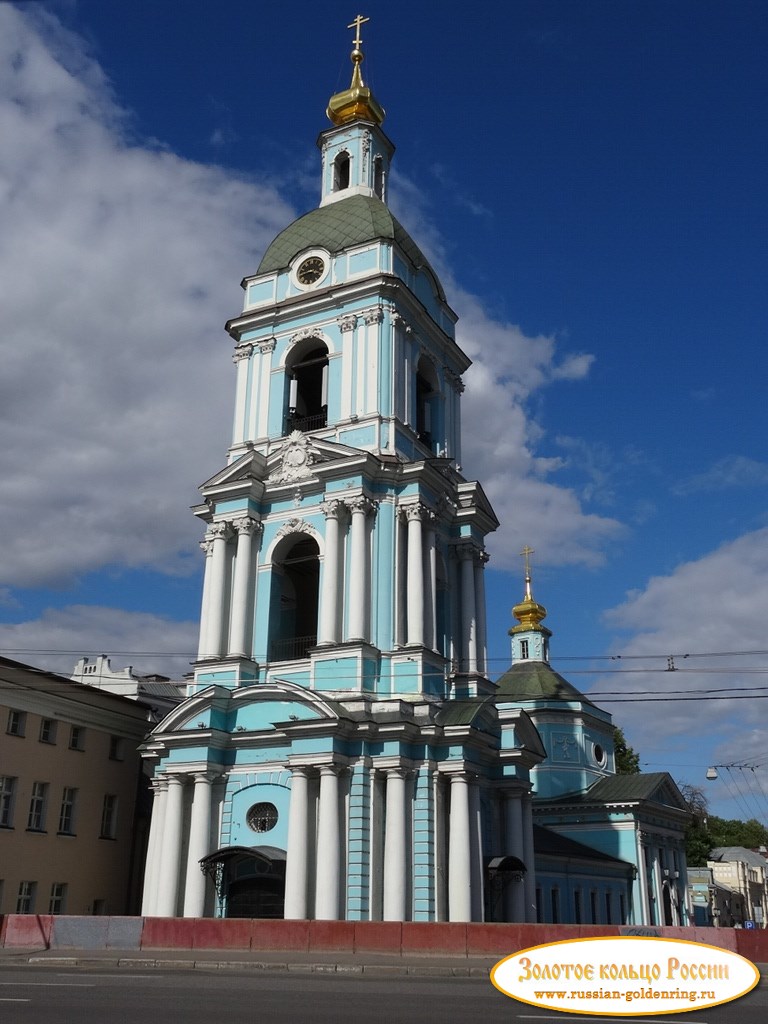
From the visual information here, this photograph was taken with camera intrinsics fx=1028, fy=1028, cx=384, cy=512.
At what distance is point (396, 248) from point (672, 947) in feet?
90.7

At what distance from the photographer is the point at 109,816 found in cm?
3506

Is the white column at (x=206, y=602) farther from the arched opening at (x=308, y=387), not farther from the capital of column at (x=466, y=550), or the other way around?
the capital of column at (x=466, y=550)

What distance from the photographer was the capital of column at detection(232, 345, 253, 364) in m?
36.3

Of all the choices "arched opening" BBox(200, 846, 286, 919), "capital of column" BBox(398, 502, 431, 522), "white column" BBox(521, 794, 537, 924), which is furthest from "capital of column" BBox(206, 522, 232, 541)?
"white column" BBox(521, 794, 537, 924)

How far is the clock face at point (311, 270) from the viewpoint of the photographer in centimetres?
3603

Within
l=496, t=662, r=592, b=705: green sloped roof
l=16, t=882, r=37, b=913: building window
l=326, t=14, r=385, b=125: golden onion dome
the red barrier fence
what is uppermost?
l=326, t=14, r=385, b=125: golden onion dome

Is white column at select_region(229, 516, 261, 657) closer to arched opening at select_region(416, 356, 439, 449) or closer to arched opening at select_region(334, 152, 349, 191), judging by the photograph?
arched opening at select_region(416, 356, 439, 449)

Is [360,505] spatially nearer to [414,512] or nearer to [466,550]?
[414,512]

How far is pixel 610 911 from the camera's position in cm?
4662

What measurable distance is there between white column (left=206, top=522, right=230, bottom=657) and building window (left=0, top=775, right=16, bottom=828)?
7.11 m

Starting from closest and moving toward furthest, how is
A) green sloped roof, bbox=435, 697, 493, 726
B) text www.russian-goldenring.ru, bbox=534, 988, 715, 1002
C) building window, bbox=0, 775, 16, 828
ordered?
1. text www.russian-goldenring.ru, bbox=534, 988, 715, 1002
2. green sloped roof, bbox=435, 697, 493, 726
3. building window, bbox=0, 775, 16, 828

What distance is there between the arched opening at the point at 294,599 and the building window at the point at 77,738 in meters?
7.46

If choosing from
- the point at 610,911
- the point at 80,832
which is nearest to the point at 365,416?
the point at 80,832

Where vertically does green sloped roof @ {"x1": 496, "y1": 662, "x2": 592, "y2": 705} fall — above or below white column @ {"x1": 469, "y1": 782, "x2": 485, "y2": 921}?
above
